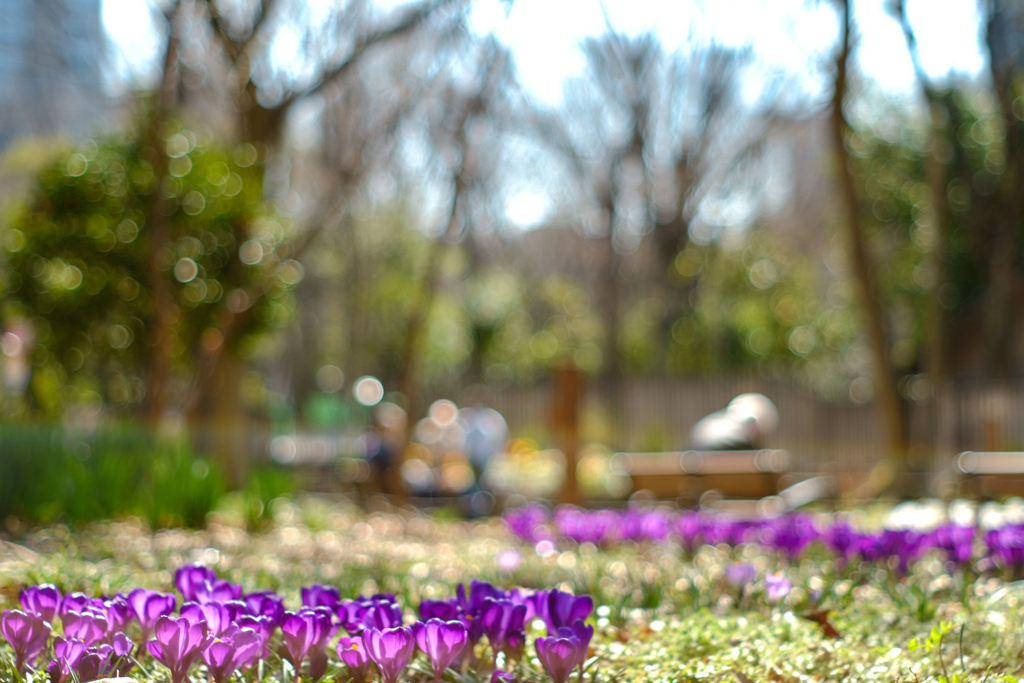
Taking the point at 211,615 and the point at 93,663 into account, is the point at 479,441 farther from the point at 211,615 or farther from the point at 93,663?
the point at 93,663

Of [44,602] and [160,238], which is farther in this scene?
[160,238]

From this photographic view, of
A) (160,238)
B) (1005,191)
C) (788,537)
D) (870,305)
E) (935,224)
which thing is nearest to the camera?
(788,537)

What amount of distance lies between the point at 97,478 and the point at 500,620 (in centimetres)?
403

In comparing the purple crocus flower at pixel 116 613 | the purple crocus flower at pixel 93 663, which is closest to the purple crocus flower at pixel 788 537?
the purple crocus flower at pixel 116 613

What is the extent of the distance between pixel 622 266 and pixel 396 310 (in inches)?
356

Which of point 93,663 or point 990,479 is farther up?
point 93,663

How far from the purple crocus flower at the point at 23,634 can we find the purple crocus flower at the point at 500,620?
1084 mm

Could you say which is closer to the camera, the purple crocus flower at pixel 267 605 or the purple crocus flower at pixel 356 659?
the purple crocus flower at pixel 356 659

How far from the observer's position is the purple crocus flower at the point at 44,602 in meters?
2.49

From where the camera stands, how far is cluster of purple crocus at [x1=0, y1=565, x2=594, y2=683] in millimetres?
2145

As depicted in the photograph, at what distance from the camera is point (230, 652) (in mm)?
2115

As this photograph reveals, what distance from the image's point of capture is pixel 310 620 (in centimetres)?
225

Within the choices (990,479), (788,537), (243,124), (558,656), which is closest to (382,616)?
(558,656)

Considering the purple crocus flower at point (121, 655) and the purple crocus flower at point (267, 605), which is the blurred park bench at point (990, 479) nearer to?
the purple crocus flower at point (267, 605)
